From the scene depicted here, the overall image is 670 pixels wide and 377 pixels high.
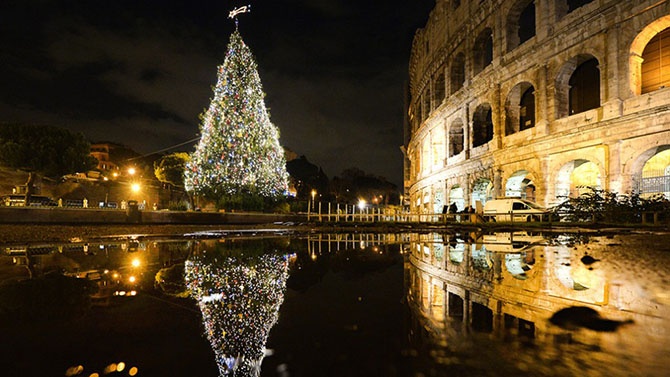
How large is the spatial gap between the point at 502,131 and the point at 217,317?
76.5 feet

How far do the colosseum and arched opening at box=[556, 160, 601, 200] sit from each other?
67mm

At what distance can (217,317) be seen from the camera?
2.04 metres

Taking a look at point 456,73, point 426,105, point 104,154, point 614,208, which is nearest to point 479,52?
point 456,73

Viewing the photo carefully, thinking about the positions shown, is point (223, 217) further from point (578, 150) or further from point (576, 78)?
point (576, 78)

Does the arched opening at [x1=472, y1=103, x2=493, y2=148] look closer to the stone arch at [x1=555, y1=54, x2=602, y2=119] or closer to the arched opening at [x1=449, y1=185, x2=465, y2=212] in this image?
Result: the arched opening at [x1=449, y1=185, x2=465, y2=212]

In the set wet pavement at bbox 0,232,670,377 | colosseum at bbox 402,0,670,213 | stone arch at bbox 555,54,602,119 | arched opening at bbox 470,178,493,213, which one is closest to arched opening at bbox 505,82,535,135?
colosseum at bbox 402,0,670,213

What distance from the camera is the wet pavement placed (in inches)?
53.8

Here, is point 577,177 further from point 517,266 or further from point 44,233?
point 44,233

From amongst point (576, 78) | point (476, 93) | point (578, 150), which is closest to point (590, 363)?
point (578, 150)

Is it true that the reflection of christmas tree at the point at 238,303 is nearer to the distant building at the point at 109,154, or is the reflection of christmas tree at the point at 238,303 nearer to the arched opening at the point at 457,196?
the arched opening at the point at 457,196

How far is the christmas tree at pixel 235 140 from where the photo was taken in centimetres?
2323

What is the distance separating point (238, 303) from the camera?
2.37m

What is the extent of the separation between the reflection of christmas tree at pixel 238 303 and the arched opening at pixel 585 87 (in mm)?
21628

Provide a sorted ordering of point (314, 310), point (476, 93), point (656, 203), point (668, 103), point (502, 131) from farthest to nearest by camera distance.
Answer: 1. point (476, 93)
2. point (502, 131)
3. point (668, 103)
4. point (656, 203)
5. point (314, 310)
